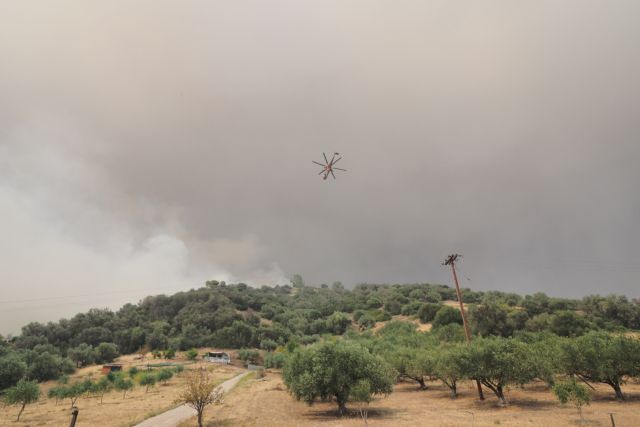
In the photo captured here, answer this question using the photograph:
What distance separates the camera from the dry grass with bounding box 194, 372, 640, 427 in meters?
33.1

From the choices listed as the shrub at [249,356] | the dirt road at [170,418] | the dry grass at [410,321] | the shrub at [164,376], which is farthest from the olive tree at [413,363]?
the shrub at [249,356]

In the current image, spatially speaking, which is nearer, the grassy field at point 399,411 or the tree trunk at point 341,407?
the grassy field at point 399,411

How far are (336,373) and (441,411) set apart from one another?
44.1 ft

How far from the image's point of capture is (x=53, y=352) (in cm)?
13662

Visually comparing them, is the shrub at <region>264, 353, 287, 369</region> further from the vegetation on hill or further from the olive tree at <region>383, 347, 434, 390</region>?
the olive tree at <region>383, 347, 434, 390</region>

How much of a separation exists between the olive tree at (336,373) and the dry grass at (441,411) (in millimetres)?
2546

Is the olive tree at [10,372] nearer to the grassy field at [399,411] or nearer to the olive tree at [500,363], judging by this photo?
the grassy field at [399,411]

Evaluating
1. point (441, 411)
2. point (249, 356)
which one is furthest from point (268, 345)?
point (441, 411)

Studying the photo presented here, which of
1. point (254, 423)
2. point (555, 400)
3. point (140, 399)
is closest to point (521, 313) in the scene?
point (555, 400)

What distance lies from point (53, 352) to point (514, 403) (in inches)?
6562

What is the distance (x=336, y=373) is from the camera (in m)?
41.7

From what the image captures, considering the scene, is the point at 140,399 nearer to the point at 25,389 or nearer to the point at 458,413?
the point at 25,389

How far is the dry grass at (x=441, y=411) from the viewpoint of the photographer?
33.1m

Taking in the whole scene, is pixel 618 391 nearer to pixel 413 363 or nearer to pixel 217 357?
pixel 413 363
